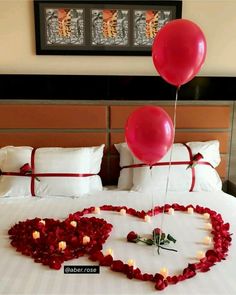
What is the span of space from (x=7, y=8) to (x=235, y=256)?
2.33m

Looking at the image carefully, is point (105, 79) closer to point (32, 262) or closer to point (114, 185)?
point (114, 185)

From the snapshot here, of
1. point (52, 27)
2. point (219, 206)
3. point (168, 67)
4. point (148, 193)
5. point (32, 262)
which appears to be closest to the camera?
point (32, 262)

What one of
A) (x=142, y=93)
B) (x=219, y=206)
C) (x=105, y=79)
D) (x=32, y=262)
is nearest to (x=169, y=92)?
(x=142, y=93)

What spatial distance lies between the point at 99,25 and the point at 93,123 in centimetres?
77

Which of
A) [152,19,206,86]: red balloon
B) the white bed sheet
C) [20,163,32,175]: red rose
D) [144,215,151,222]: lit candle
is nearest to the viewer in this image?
the white bed sheet

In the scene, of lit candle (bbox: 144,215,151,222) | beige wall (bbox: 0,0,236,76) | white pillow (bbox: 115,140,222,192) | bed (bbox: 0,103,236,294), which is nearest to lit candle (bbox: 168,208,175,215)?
bed (bbox: 0,103,236,294)

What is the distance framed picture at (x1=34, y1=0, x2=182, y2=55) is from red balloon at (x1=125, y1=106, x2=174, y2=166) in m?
1.15

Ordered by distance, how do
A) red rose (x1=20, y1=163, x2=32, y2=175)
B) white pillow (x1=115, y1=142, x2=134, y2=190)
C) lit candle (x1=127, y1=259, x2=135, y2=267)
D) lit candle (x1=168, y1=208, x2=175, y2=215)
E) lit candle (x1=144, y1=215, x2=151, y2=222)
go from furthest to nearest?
white pillow (x1=115, y1=142, x2=134, y2=190), red rose (x1=20, y1=163, x2=32, y2=175), lit candle (x1=168, y1=208, x2=175, y2=215), lit candle (x1=144, y1=215, x2=151, y2=222), lit candle (x1=127, y1=259, x2=135, y2=267)

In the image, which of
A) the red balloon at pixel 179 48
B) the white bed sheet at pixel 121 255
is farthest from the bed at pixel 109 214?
the red balloon at pixel 179 48

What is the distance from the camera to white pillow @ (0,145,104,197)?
2.20 metres

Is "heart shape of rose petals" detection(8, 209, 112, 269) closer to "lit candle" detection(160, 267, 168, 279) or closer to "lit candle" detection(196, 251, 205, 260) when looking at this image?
"lit candle" detection(160, 267, 168, 279)

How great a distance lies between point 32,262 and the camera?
1.40m

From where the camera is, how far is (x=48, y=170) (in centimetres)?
222

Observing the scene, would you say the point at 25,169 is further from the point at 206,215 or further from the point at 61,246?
the point at 206,215
